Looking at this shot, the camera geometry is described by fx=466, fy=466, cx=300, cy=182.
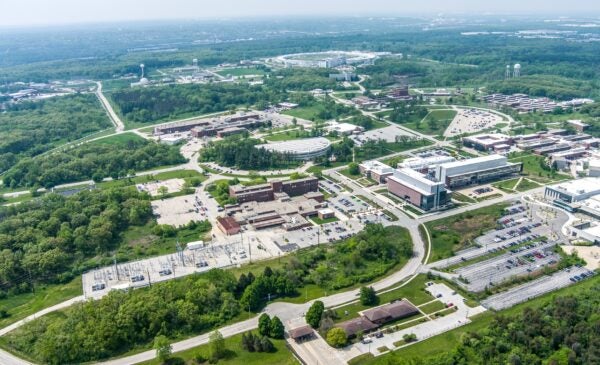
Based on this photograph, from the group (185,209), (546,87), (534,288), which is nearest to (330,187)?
(185,209)

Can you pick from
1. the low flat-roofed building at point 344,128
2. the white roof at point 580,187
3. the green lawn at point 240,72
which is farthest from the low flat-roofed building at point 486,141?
the green lawn at point 240,72

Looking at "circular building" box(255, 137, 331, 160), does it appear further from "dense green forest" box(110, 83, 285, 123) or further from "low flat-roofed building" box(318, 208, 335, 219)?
"dense green forest" box(110, 83, 285, 123)

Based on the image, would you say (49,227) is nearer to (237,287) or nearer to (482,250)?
(237,287)

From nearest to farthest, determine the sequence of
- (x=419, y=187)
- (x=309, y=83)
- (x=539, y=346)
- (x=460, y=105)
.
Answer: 1. (x=539, y=346)
2. (x=419, y=187)
3. (x=460, y=105)
4. (x=309, y=83)

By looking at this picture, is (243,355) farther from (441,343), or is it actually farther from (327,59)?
(327,59)

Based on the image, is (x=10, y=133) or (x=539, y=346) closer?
(x=539, y=346)

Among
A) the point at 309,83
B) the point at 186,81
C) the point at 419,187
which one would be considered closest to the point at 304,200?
the point at 419,187
